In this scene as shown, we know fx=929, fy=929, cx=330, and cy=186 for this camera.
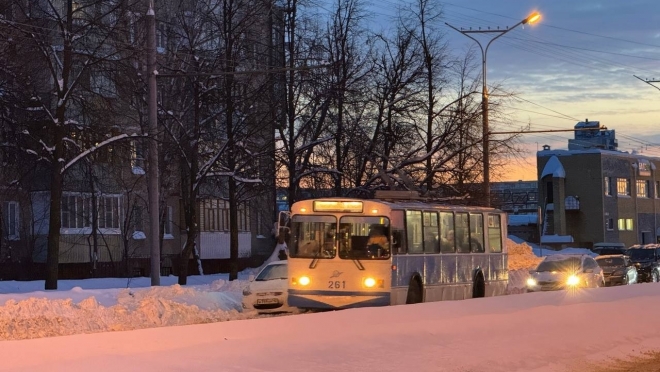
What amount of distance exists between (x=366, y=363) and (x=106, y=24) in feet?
59.8

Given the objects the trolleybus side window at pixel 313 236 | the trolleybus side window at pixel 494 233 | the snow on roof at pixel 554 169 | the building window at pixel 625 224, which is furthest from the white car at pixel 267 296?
the building window at pixel 625 224

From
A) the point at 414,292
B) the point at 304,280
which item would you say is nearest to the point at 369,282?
the point at 304,280

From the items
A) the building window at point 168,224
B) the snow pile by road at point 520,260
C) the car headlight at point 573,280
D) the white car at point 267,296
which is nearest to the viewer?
the white car at point 267,296

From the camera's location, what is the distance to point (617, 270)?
38281 millimetres

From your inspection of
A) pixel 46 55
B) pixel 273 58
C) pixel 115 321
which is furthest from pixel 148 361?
pixel 273 58

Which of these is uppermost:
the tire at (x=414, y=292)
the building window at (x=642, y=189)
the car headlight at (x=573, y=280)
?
the building window at (x=642, y=189)

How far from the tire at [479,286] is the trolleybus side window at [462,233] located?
1.11 metres

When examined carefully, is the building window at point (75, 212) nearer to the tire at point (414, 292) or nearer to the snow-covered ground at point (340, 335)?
the snow-covered ground at point (340, 335)

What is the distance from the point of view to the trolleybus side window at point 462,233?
26.2 m

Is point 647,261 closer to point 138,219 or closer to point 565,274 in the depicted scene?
point 565,274

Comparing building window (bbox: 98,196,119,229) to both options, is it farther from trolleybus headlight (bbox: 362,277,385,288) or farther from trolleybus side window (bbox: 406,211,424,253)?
trolleybus headlight (bbox: 362,277,385,288)

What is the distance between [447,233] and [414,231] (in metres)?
2.03

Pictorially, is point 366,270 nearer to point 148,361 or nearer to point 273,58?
point 148,361

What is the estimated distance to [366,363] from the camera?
11828mm
